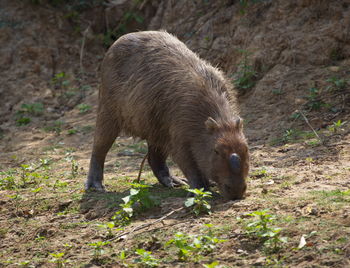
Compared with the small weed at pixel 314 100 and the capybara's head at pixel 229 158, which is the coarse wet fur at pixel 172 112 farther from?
the small weed at pixel 314 100

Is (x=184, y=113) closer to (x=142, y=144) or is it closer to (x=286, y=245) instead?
(x=286, y=245)

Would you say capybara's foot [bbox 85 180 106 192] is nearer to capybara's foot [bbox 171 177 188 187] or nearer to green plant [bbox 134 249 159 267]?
capybara's foot [bbox 171 177 188 187]

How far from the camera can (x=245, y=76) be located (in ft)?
30.2

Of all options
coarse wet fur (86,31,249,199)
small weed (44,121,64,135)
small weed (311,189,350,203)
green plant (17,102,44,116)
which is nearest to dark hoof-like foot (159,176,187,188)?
coarse wet fur (86,31,249,199)

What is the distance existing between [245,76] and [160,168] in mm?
3270

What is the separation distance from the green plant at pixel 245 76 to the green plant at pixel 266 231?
5177mm

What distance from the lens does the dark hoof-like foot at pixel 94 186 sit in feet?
20.6

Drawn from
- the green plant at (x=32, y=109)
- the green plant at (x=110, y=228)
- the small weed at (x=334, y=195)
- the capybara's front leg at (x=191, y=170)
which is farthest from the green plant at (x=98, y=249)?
the green plant at (x=32, y=109)

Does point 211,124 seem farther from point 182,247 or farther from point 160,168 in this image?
point 182,247

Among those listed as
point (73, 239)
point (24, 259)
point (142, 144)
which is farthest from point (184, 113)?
point (142, 144)

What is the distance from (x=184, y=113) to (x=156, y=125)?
453 mm

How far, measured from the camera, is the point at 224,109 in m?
5.68

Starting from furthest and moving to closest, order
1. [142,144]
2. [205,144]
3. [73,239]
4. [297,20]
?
1. [297,20]
2. [142,144]
3. [205,144]
4. [73,239]

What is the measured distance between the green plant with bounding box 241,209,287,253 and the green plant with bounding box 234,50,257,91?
5.18 m
